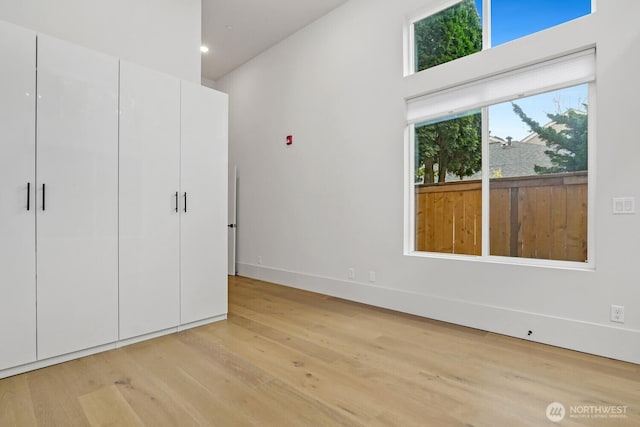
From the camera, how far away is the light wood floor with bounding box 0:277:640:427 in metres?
1.71

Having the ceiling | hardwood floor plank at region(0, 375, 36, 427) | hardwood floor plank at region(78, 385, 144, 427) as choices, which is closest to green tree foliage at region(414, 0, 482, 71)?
the ceiling

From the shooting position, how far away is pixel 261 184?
17.5 feet

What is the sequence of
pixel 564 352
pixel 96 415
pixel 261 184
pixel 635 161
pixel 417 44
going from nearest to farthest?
1. pixel 96 415
2. pixel 635 161
3. pixel 564 352
4. pixel 417 44
5. pixel 261 184

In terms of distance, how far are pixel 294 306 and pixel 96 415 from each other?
222 centimetres

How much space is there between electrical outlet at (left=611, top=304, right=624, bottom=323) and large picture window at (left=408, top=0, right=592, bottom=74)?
2.20 metres

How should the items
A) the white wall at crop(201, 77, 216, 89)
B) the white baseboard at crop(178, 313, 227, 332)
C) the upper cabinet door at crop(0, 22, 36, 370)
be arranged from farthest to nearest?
the white wall at crop(201, 77, 216, 89) < the white baseboard at crop(178, 313, 227, 332) < the upper cabinet door at crop(0, 22, 36, 370)

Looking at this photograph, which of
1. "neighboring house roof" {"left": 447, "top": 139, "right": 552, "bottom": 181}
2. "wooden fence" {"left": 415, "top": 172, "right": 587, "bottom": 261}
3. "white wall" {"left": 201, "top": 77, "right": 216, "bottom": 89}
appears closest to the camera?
"wooden fence" {"left": 415, "top": 172, "right": 587, "bottom": 261}

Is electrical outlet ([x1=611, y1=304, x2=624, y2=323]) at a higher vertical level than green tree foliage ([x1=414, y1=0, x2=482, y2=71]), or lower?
lower

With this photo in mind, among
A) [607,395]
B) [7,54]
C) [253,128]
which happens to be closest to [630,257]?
[607,395]

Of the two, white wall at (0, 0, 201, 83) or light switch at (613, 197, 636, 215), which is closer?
light switch at (613, 197, 636, 215)

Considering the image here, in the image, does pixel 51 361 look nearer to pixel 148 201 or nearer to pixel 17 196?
pixel 17 196

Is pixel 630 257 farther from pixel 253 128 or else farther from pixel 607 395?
pixel 253 128

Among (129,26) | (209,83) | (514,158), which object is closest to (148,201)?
(129,26)

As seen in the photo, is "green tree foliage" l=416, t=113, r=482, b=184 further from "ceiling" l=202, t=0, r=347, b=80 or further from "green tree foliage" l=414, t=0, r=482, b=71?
"ceiling" l=202, t=0, r=347, b=80
